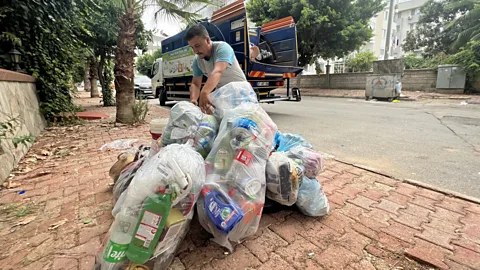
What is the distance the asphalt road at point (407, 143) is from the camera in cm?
268

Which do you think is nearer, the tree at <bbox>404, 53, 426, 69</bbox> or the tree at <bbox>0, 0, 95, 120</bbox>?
the tree at <bbox>0, 0, 95, 120</bbox>

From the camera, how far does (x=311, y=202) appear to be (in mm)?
1797

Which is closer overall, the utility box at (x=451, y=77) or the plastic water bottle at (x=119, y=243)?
the plastic water bottle at (x=119, y=243)

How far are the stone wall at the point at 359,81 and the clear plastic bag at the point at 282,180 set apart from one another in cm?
1495

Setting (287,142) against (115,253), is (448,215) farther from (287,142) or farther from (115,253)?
(115,253)

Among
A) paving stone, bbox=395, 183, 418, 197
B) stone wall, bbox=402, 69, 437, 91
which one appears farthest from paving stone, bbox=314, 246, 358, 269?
stone wall, bbox=402, 69, 437, 91

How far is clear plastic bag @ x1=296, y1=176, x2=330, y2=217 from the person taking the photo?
1.80 m

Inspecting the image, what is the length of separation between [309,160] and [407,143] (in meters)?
2.96

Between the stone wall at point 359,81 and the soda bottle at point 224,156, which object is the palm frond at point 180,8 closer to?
the soda bottle at point 224,156

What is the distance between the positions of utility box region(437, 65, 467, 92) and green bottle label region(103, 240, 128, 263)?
15.6m

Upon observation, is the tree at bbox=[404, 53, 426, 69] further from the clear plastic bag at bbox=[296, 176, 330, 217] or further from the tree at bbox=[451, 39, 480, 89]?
the clear plastic bag at bbox=[296, 176, 330, 217]

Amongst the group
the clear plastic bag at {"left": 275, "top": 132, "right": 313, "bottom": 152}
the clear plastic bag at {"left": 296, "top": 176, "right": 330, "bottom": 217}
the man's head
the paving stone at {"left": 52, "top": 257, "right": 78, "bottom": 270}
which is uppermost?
the man's head

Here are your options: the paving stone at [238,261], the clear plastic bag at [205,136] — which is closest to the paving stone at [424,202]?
the paving stone at [238,261]

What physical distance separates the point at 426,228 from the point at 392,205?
0.31 meters
